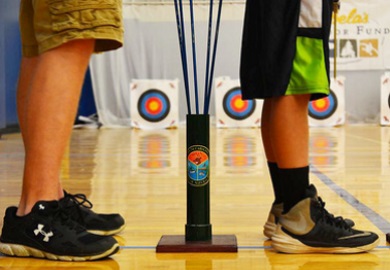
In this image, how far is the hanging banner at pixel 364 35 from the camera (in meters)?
5.59

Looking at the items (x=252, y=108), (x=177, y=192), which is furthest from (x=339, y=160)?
(x=252, y=108)

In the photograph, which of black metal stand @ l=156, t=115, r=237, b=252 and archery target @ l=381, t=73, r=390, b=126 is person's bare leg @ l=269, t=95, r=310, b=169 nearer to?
black metal stand @ l=156, t=115, r=237, b=252

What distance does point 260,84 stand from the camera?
112 centimetres

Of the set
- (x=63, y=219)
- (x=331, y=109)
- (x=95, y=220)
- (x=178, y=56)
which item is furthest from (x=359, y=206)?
(x=178, y=56)

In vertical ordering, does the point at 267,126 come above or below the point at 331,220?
above

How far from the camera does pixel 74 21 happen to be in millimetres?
1043

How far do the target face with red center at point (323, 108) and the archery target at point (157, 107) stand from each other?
0.94 m

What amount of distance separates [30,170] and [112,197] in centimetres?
63

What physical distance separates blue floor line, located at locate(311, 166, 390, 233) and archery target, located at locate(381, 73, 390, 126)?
3401mm

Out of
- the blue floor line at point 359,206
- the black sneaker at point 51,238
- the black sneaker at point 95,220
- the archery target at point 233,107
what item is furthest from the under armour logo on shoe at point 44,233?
the archery target at point 233,107

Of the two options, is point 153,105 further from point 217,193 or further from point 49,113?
point 49,113

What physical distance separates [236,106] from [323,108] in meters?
0.60

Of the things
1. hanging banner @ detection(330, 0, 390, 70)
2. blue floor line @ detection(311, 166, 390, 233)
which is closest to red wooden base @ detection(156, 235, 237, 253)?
blue floor line @ detection(311, 166, 390, 233)

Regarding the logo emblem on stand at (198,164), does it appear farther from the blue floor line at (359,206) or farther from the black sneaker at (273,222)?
the blue floor line at (359,206)
